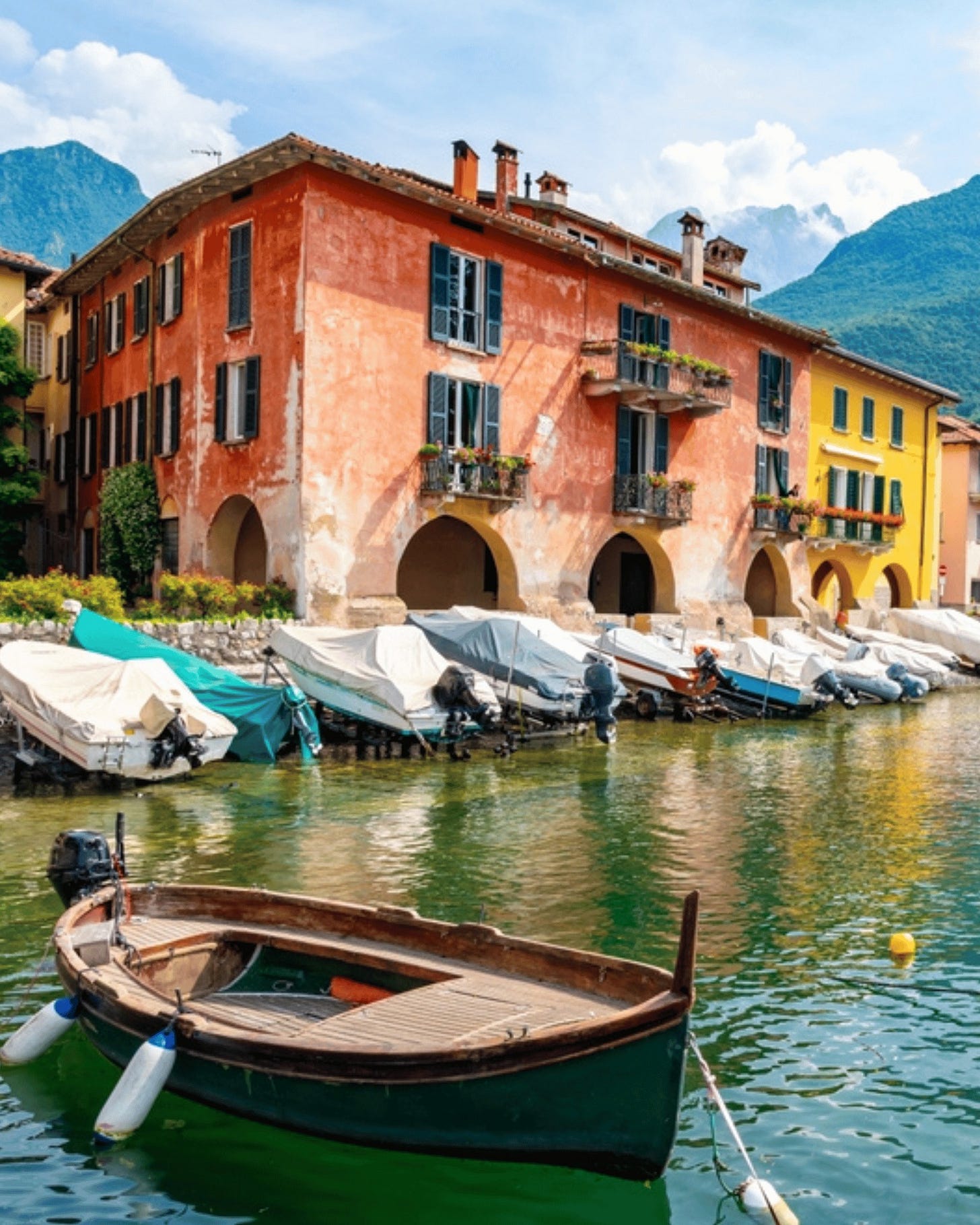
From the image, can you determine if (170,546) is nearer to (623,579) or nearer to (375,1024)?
(623,579)

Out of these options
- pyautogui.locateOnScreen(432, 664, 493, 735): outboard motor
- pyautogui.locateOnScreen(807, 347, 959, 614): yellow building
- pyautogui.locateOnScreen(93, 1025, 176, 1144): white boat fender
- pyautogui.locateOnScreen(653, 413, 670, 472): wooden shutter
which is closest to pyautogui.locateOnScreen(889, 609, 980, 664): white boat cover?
pyautogui.locateOnScreen(807, 347, 959, 614): yellow building

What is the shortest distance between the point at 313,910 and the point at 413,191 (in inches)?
824

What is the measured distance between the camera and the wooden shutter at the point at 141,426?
31.0 metres

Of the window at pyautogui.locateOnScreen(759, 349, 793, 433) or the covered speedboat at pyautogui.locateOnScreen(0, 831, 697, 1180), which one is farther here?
the window at pyautogui.locateOnScreen(759, 349, 793, 433)

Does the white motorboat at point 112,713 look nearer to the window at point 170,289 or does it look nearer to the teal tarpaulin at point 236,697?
the teal tarpaulin at point 236,697

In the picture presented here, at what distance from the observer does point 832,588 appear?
4428cm

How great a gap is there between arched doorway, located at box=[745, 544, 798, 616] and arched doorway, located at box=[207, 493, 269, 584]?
16.1 m

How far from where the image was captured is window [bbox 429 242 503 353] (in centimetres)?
2734

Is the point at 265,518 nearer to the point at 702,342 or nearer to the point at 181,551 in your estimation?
the point at 181,551

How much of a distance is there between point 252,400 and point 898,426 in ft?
92.5

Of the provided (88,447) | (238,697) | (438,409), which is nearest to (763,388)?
(438,409)

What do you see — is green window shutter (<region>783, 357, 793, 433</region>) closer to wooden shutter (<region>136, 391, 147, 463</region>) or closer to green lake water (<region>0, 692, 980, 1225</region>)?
green lake water (<region>0, 692, 980, 1225</region>)

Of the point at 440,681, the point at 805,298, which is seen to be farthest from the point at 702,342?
the point at 805,298

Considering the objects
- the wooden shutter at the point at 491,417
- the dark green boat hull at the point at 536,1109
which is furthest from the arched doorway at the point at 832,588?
the dark green boat hull at the point at 536,1109
